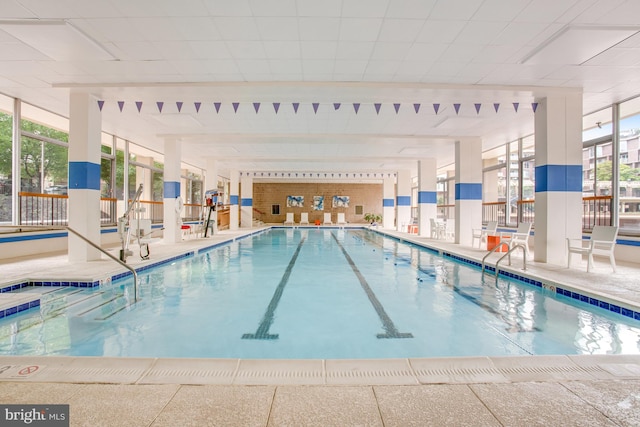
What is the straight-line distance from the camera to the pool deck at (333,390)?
1532 mm

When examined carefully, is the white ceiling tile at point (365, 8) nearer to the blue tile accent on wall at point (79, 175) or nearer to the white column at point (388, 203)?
the blue tile accent on wall at point (79, 175)

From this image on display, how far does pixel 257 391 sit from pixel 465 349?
1.73 metres

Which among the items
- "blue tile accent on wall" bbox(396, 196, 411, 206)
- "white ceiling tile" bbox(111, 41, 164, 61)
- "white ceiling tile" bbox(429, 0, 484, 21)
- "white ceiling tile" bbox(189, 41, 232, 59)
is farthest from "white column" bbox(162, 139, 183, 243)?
"blue tile accent on wall" bbox(396, 196, 411, 206)

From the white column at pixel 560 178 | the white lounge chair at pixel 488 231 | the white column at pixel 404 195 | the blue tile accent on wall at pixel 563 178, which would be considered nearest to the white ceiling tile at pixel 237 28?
the white column at pixel 560 178

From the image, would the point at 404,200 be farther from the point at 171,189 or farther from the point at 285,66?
the point at 285,66

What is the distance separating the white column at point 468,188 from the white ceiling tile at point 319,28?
6.75 meters

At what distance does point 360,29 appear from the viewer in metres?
3.92

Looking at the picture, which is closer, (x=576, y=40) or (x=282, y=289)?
(x=576, y=40)

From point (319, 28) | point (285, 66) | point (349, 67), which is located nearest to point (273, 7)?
point (319, 28)

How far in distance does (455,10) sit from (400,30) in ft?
2.05

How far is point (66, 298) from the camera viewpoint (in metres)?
3.96

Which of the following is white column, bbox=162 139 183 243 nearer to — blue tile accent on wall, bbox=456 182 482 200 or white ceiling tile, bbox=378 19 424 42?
white ceiling tile, bbox=378 19 424 42

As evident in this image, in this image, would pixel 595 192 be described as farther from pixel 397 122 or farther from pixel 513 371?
pixel 513 371

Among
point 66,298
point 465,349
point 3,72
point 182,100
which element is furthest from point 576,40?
point 3,72
